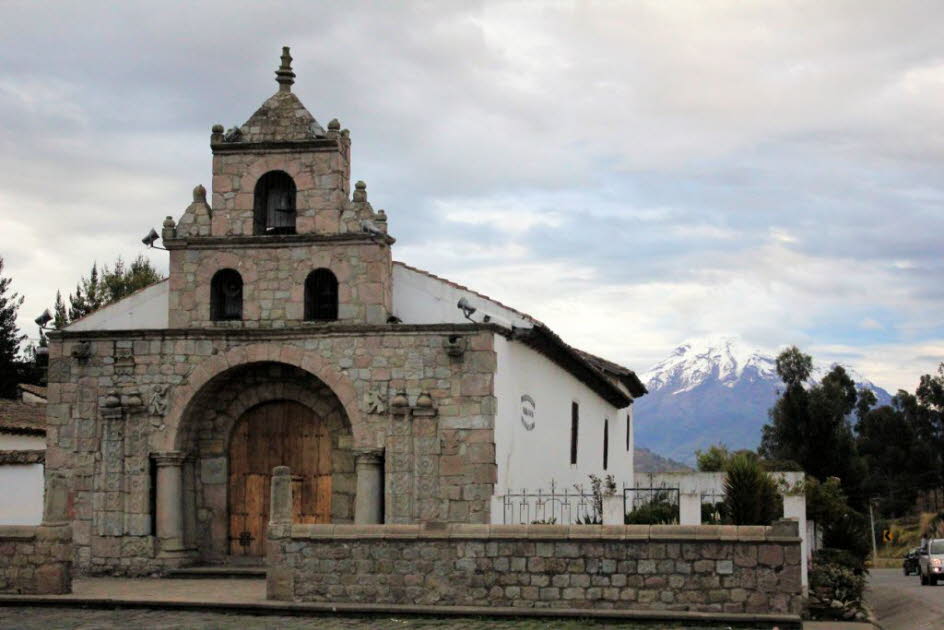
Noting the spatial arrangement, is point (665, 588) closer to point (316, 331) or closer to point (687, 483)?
point (316, 331)

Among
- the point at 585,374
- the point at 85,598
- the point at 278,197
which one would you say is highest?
the point at 278,197

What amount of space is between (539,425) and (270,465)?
5.17 m

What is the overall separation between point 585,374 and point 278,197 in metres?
8.45

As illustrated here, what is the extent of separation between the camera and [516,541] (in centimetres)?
1667

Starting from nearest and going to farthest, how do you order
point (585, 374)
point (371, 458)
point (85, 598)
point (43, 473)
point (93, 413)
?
point (85, 598)
point (371, 458)
point (93, 413)
point (43, 473)
point (585, 374)

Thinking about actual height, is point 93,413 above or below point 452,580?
above

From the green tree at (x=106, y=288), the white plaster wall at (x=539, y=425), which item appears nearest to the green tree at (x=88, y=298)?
the green tree at (x=106, y=288)

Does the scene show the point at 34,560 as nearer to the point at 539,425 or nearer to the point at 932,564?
the point at 539,425

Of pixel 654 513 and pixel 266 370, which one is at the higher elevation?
pixel 266 370

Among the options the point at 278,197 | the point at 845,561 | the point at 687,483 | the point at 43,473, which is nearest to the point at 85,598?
the point at 43,473

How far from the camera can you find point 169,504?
22.0m

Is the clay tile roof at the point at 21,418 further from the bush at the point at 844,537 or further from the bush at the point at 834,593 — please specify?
the bush at the point at 834,593

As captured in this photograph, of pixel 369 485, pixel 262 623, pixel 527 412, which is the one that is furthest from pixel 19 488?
pixel 262 623

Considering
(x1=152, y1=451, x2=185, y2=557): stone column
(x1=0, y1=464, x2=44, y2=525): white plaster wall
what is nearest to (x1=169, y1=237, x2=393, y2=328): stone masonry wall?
(x1=152, y1=451, x2=185, y2=557): stone column
